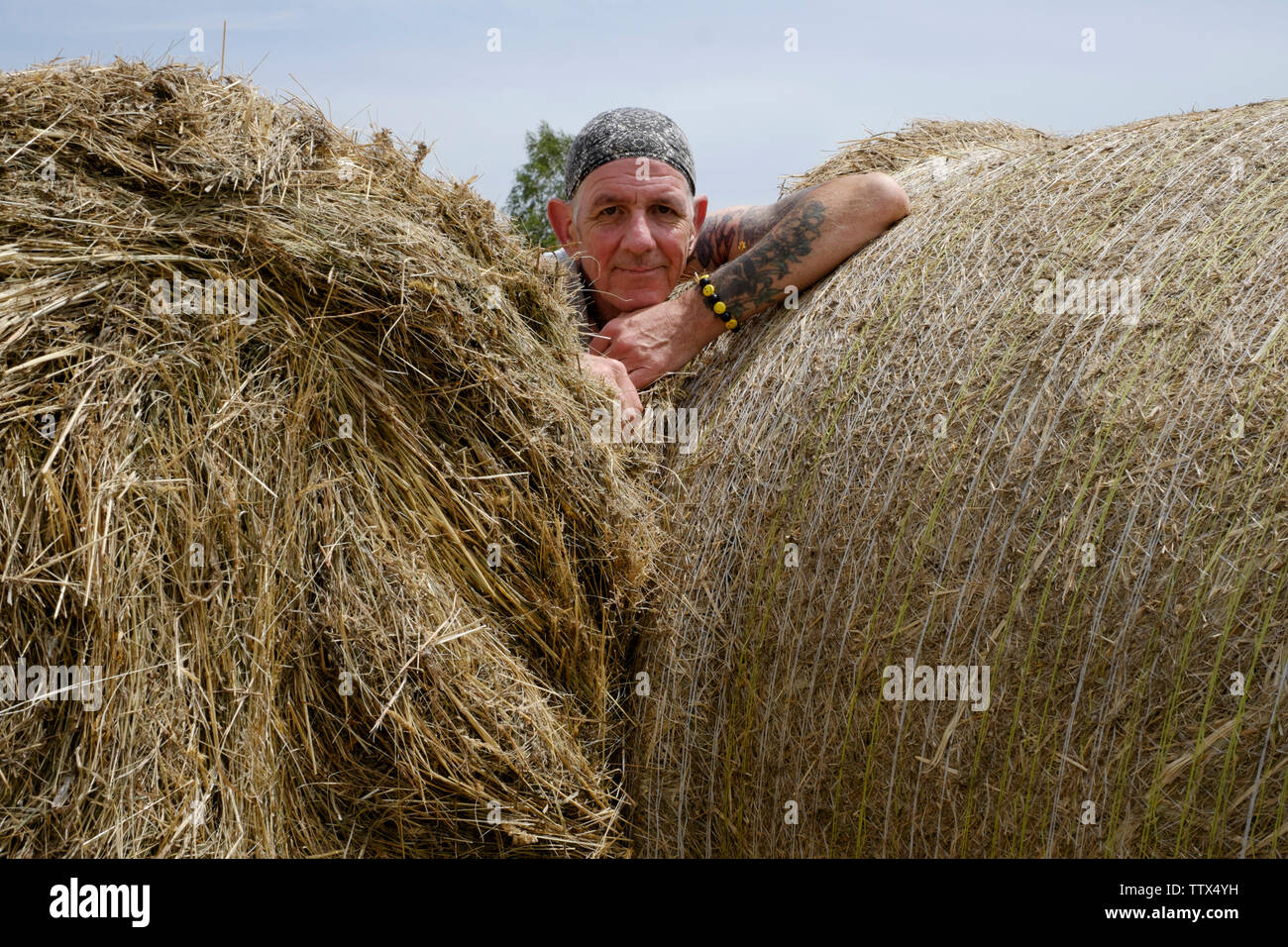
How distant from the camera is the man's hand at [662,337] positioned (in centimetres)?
382

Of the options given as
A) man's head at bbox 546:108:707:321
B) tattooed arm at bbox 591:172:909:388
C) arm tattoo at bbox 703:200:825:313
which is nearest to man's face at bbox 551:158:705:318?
man's head at bbox 546:108:707:321

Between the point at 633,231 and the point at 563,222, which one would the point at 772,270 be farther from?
the point at 563,222

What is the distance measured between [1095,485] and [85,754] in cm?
247

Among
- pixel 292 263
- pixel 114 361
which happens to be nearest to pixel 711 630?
pixel 292 263

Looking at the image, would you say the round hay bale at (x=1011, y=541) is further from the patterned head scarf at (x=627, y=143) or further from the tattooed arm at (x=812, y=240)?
the patterned head scarf at (x=627, y=143)

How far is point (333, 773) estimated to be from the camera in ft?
9.00

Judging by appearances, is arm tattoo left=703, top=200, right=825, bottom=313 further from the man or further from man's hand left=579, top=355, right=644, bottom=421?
man's hand left=579, top=355, right=644, bottom=421

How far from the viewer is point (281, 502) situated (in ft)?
8.77

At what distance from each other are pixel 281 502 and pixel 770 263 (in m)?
1.93

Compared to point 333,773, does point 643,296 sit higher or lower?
higher

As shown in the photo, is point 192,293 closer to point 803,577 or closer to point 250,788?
point 250,788

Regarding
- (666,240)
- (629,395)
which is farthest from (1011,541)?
(666,240)

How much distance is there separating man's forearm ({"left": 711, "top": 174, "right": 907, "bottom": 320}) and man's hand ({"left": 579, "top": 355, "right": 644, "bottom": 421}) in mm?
484

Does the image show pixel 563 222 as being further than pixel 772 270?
Yes
